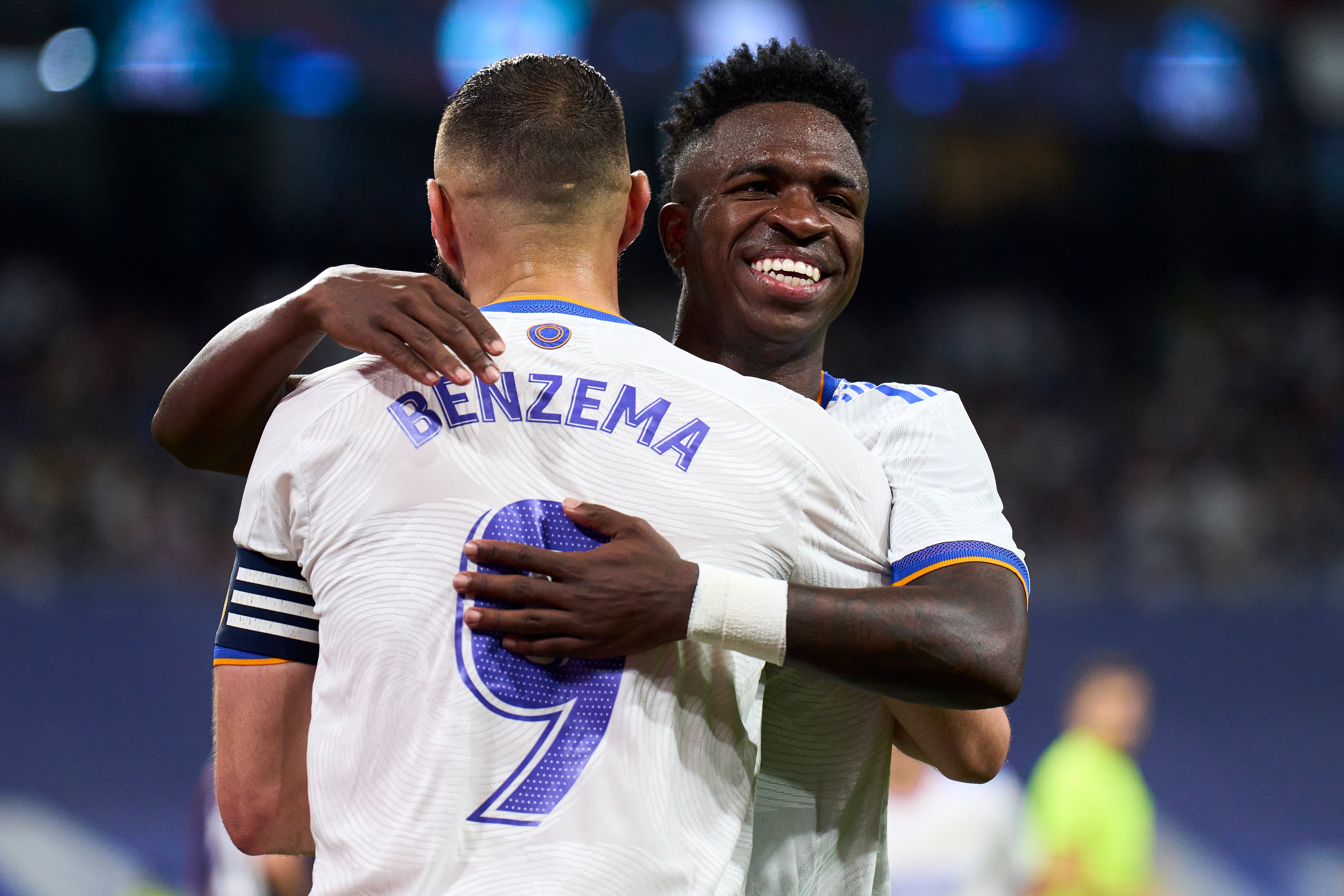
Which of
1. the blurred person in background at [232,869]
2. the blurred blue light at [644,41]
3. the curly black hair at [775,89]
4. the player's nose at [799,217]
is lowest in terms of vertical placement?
the blurred person in background at [232,869]

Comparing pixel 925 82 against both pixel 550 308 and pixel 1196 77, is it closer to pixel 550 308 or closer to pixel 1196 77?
pixel 1196 77

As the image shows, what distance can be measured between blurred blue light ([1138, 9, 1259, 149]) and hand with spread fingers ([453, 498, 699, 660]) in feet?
41.9

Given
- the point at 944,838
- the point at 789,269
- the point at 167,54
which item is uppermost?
the point at 789,269

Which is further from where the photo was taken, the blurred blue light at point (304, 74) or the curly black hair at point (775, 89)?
the blurred blue light at point (304, 74)

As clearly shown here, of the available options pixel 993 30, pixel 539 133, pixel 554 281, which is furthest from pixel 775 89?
pixel 993 30

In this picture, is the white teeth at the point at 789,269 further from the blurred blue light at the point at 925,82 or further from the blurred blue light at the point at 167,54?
the blurred blue light at the point at 167,54

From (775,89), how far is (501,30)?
9772 mm

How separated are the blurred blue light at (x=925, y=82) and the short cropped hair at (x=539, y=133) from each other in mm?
11038

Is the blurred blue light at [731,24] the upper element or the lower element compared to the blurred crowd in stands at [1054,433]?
upper

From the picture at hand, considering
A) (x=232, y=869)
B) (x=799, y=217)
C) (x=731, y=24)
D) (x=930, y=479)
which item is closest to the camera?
(x=930, y=479)

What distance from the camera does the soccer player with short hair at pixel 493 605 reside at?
69.8 inches

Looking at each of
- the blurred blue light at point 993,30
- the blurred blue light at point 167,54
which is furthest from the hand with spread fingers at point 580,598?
the blurred blue light at point 993,30

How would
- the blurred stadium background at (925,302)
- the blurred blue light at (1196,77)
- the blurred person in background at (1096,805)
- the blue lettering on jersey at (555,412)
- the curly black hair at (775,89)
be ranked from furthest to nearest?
1. the blurred blue light at (1196,77)
2. the blurred stadium background at (925,302)
3. the blurred person in background at (1096,805)
4. the curly black hair at (775,89)
5. the blue lettering on jersey at (555,412)

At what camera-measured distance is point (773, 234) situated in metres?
2.71
